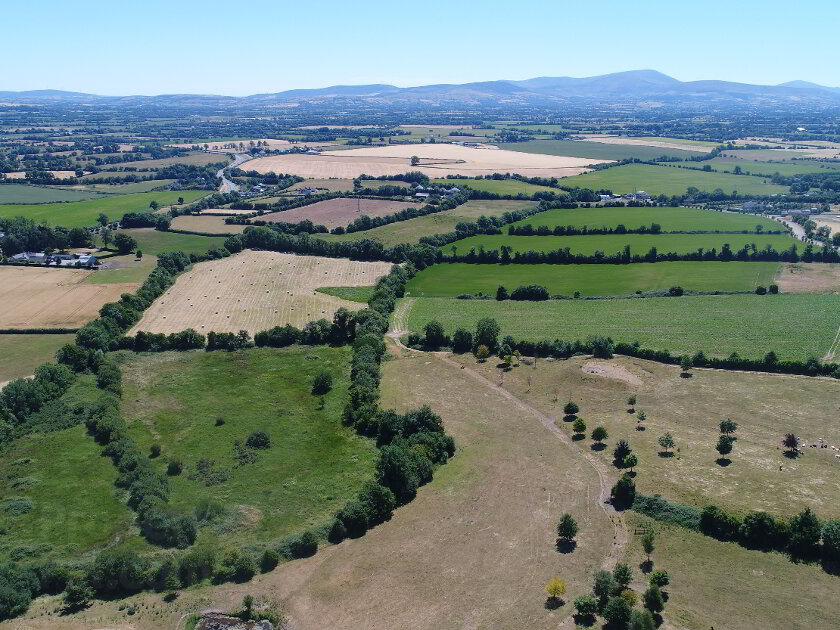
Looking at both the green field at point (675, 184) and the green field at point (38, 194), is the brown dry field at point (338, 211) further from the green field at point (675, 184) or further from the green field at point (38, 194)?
the green field at point (38, 194)

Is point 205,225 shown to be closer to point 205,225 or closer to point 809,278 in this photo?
point 205,225

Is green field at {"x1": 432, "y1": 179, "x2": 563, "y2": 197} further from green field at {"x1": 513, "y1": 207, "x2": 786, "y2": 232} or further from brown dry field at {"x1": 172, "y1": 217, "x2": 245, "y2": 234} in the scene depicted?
brown dry field at {"x1": 172, "y1": 217, "x2": 245, "y2": 234}

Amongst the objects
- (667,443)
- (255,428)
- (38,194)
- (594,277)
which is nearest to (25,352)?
(255,428)

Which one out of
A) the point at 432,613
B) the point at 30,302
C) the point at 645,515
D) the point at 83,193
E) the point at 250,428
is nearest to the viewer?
the point at 432,613

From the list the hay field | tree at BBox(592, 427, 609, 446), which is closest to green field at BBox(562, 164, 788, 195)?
the hay field

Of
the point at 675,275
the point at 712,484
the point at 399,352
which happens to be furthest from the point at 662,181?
the point at 712,484

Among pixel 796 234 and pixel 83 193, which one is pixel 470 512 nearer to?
pixel 796 234

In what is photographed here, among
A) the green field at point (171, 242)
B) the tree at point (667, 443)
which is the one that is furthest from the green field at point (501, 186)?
the tree at point (667, 443)
